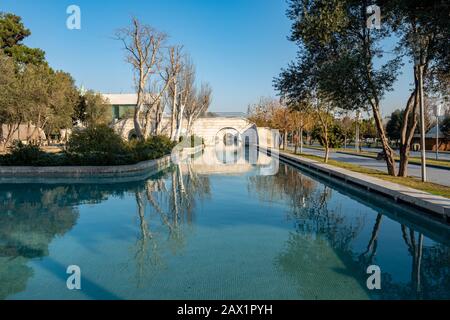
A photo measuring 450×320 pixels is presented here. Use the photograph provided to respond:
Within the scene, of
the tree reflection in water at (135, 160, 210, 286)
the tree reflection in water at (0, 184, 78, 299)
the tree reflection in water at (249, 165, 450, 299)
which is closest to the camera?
the tree reflection in water at (249, 165, 450, 299)

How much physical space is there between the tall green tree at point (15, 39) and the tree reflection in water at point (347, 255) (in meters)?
35.7

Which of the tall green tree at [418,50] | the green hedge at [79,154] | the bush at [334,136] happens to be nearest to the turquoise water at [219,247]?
the tall green tree at [418,50]

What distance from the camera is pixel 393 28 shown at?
40.4 ft

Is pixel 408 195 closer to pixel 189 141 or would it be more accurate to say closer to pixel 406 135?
pixel 406 135

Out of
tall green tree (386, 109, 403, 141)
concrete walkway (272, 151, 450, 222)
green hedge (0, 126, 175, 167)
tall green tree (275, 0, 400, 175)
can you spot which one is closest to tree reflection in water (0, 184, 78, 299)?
green hedge (0, 126, 175, 167)

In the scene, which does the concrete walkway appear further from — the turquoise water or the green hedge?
the green hedge

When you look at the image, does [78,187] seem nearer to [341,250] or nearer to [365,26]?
[341,250]

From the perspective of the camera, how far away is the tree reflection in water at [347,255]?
13.8ft

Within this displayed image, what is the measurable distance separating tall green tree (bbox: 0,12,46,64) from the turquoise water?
2951cm

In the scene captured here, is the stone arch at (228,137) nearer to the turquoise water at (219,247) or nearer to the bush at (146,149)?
the bush at (146,149)

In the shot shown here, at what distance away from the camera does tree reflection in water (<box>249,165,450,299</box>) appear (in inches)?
166

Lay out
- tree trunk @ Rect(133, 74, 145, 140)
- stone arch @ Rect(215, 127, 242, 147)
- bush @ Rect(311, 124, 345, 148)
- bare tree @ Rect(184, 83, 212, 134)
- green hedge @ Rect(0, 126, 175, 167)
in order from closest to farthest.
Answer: green hedge @ Rect(0, 126, 175, 167) < tree trunk @ Rect(133, 74, 145, 140) < bush @ Rect(311, 124, 345, 148) < bare tree @ Rect(184, 83, 212, 134) < stone arch @ Rect(215, 127, 242, 147)

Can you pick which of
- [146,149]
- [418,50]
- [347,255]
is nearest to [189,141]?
[146,149]
